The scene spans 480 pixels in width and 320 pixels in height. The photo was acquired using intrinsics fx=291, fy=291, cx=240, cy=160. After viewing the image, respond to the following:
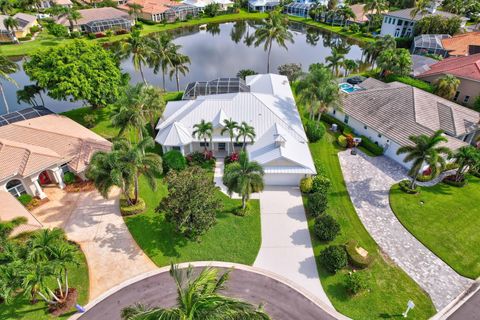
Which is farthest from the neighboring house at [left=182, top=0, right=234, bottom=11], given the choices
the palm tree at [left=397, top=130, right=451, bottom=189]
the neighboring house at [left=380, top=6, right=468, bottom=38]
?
the palm tree at [left=397, top=130, right=451, bottom=189]

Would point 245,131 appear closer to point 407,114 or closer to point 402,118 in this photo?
point 402,118

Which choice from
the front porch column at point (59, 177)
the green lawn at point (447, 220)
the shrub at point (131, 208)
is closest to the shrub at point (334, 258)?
the green lawn at point (447, 220)

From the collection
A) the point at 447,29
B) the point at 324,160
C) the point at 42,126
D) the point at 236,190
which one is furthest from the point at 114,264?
the point at 447,29

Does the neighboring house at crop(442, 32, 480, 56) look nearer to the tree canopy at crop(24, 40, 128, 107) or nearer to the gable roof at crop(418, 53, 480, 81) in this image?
the gable roof at crop(418, 53, 480, 81)

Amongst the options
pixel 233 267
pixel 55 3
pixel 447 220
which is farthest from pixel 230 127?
pixel 55 3

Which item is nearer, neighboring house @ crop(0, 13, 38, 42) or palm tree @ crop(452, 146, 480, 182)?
palm tree @ crop(452, 146, 480, 182)

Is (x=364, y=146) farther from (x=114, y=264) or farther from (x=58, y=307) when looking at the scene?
(x=58, y=307)
